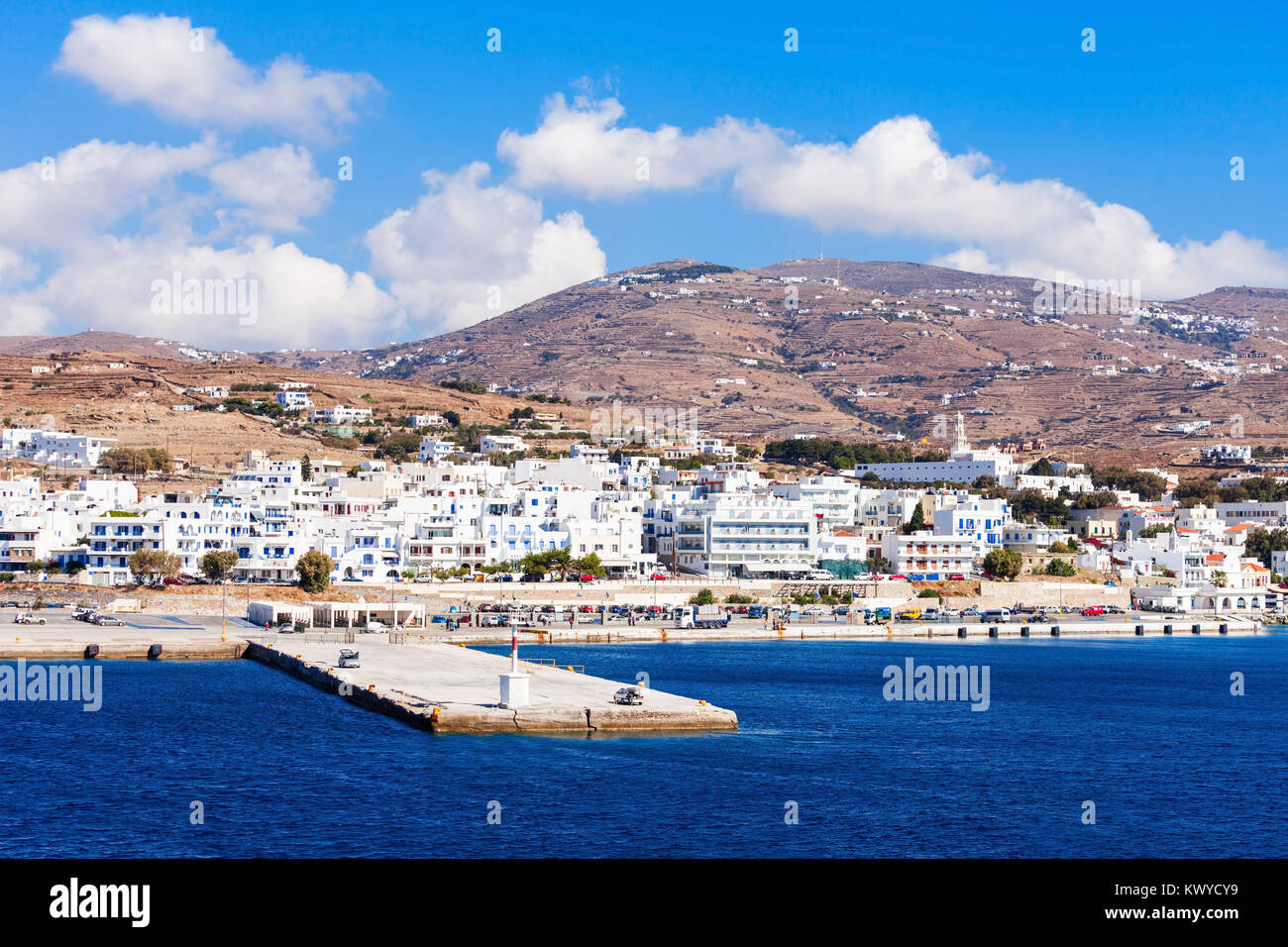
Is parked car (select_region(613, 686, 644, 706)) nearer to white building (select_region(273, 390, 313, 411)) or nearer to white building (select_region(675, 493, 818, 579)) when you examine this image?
white building (select_region(675, 493, 818, 579))

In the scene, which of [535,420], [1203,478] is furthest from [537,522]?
[1203,478]

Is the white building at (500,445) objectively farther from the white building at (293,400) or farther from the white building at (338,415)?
the white building at (293,400)

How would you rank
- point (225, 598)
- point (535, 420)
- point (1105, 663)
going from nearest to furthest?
point (1105, 663)
point (225, 598)
point (535, 420)

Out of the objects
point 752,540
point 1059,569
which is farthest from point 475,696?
point 1059,569

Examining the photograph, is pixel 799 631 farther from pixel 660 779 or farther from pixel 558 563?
pixel 660 779

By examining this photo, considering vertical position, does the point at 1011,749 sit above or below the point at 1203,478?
below
